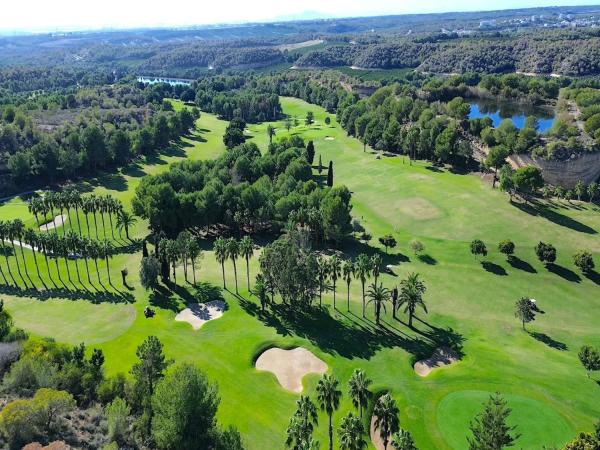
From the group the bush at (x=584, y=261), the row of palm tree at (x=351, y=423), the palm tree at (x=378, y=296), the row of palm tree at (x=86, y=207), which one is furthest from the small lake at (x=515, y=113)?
the row of palm tree at (x=351, y=423)

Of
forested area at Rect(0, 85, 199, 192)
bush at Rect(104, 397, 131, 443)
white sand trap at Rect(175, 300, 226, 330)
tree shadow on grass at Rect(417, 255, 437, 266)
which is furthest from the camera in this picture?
forested area at Rect(0, 85, 199, 192)

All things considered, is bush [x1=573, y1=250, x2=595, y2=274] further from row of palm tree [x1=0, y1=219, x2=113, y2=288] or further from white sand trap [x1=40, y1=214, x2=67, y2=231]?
white sand trap [x1=40, y1=214, x2=67, y2=231]

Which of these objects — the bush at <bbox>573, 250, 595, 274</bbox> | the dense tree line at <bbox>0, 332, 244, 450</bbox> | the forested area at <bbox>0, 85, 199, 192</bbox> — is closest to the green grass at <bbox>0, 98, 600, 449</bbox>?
the bush at <bbox>573, 250, 595, 274</bbox>

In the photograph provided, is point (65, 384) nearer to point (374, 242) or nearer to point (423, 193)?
point (374, 242)

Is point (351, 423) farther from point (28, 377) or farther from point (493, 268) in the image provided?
point (493, 268)

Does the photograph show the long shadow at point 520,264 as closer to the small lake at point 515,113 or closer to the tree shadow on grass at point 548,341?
the tree shadow on grass at point 548,341

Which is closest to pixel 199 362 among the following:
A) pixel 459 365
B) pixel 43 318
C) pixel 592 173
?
pixel 43 318
